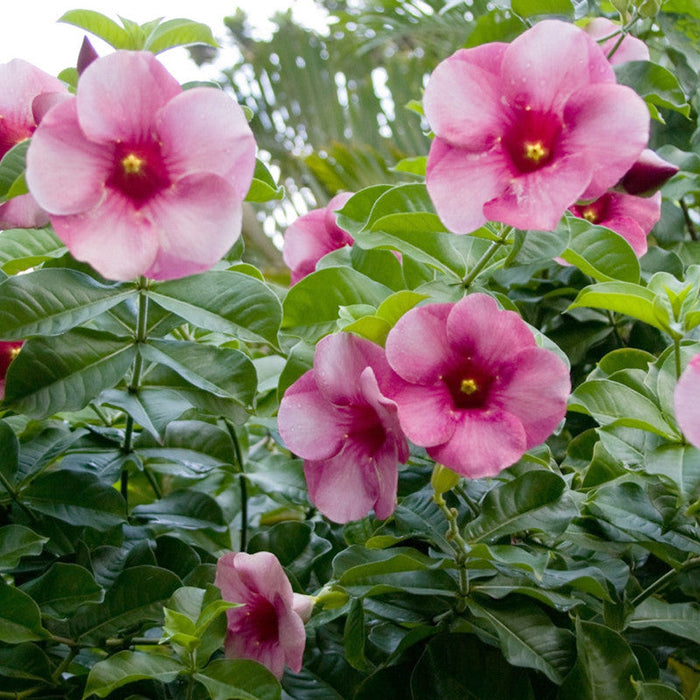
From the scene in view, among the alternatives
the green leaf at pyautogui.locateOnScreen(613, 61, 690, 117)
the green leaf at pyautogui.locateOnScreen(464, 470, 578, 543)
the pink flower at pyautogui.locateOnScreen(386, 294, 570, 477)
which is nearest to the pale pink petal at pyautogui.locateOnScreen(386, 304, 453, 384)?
the pink flower at pyautogui.locateOnScreen(386, 294, 570, 477)

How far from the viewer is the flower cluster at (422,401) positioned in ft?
1.97

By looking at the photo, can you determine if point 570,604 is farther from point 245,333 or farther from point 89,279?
point 89,279

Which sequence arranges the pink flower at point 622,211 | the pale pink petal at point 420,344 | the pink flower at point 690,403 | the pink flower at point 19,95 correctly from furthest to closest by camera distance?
the pink flower at point 622,211
the pink flower at point 19,95
the pale pink petal at point 420,344
the pink flower at point 690,403

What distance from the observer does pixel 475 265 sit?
2.47ft

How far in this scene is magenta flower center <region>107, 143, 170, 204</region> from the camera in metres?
0.62

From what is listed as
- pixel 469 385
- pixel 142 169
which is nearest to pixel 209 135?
pixel 142 169

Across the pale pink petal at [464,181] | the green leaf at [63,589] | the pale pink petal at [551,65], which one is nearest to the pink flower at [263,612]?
the green leaf at [63,589]

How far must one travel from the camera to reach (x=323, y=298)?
74 cm

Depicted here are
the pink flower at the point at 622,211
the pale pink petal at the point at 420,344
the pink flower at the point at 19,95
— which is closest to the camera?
the pale pink petal at the point at 420,344

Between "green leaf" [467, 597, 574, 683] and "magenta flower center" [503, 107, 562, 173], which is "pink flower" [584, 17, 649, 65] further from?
"green leaf" [467, 597, 574, 683]

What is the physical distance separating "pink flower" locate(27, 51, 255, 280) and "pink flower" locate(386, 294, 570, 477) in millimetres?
157

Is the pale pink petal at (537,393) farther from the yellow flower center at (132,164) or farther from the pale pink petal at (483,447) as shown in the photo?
the yellow flower center at (132,164)

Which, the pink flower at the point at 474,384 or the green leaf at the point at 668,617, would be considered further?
the green leaf at the point at 668,617

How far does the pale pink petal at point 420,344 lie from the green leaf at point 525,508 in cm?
11
